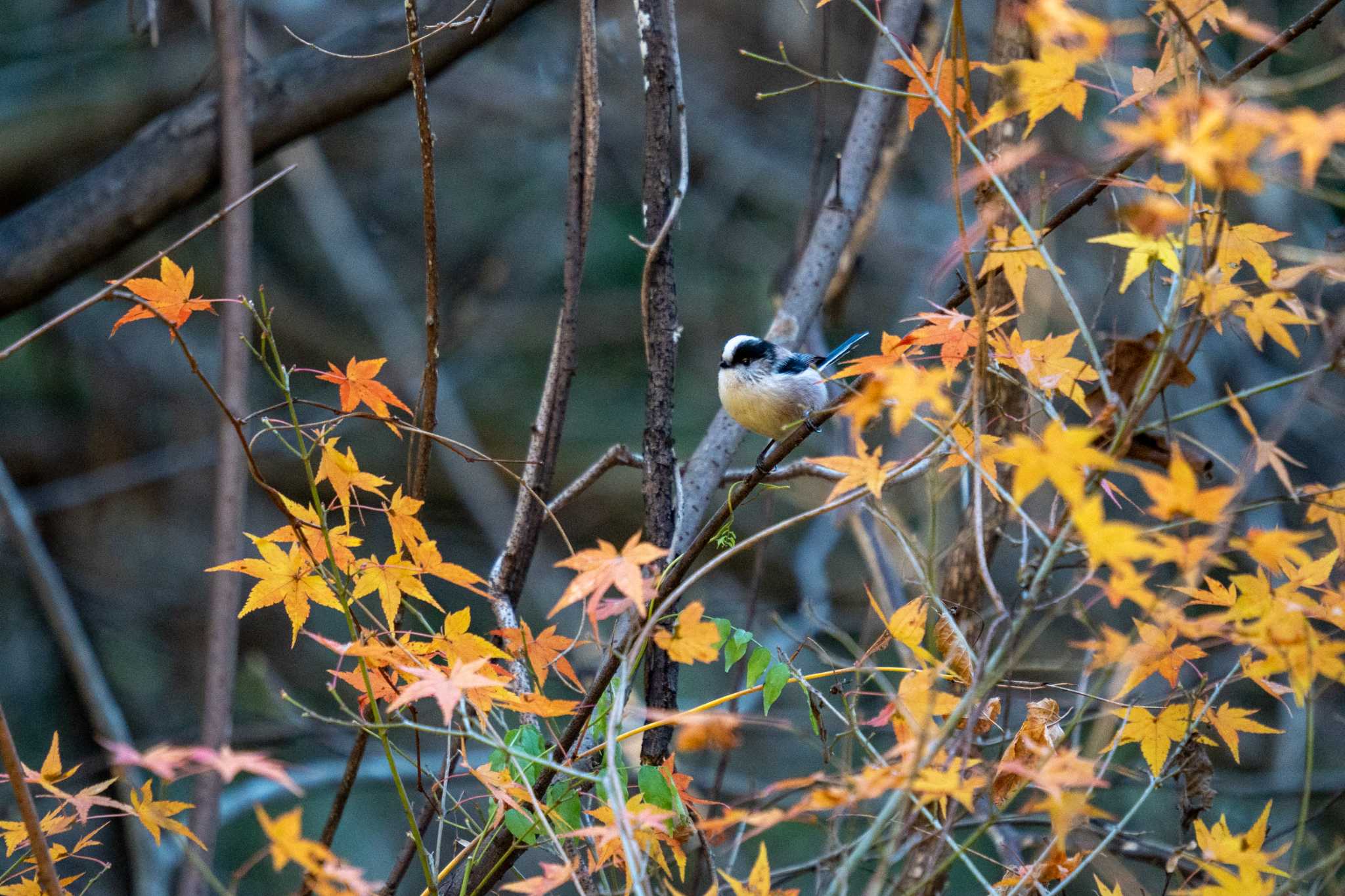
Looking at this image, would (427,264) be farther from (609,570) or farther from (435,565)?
(609,570)

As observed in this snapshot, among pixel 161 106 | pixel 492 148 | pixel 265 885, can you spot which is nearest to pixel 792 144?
pixel 492 148

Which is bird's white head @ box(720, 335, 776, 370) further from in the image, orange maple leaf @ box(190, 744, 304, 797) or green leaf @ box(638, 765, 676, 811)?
orange maple leaf @ box(190, 744, 304, 797)

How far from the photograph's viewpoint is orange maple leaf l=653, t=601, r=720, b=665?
Answer: 1.04 m

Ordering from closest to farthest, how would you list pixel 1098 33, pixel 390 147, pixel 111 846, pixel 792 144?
pixel 1098 33
pixel 111 846
pixel 390 147
pixel 792 144

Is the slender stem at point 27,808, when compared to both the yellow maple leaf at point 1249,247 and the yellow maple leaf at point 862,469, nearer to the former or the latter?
the yellow maple leaf at point 862,469

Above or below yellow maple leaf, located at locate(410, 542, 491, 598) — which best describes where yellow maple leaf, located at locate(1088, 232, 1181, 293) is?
above

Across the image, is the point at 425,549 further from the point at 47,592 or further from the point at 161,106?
the point at 161,106

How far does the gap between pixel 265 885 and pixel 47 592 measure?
1.60 metres

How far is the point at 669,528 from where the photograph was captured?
5.49ft

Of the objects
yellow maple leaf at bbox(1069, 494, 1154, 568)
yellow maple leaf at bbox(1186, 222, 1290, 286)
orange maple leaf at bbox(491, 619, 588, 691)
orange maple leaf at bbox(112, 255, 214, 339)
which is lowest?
orange maple leaf at bbox(491, 619, 588, 691)

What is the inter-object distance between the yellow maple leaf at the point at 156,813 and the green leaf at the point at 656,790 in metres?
0.50

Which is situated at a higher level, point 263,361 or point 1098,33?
point 1098,33

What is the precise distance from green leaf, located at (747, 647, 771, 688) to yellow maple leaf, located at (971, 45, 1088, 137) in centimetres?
62

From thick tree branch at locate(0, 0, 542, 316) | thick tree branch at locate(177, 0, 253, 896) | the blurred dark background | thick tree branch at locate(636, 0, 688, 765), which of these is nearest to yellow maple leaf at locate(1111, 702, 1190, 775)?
thick tree branch at locate(636, 0, 688, 765)
